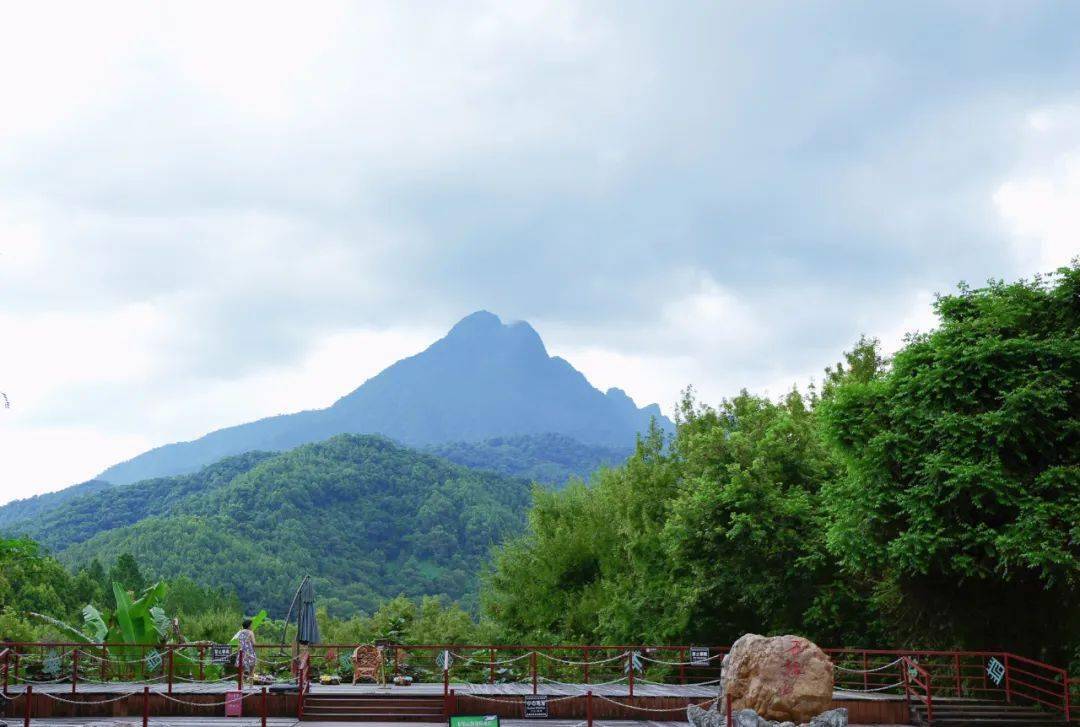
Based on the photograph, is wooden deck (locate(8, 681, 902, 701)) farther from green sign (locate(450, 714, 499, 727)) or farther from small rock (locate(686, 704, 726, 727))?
green sign (locate(450, 714, 499, 727))

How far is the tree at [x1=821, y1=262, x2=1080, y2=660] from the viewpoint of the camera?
20.9 metres

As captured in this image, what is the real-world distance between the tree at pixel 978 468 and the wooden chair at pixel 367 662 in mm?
11305

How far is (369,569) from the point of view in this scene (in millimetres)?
92562

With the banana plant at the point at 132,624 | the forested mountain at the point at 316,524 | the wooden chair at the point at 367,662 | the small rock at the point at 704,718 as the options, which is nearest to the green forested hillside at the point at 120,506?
the forested mountain at the point at 316,524

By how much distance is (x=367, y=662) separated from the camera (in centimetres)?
2323

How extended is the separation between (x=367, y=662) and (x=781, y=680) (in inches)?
399

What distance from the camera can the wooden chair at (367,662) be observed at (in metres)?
22.9

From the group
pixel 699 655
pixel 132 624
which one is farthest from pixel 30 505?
pixel 699 655

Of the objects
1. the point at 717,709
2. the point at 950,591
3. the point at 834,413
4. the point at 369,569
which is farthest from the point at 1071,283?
the point at 369,569

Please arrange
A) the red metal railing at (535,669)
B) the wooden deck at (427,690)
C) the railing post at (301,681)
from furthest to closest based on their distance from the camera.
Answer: the red metal railing at (535,669) < the wooden deck at (427,690) < the railing post at (301,681)

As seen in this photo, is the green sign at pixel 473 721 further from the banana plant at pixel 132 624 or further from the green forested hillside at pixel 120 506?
the green forested hillside at pixel 120 506

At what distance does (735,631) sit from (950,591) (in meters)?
8.56

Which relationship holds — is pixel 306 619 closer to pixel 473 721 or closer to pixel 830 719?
pixel 473 721

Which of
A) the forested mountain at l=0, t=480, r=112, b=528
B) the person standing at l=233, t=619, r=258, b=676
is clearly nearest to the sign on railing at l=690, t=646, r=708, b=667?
the person standing at l=233, t=619, r=258, b=676
